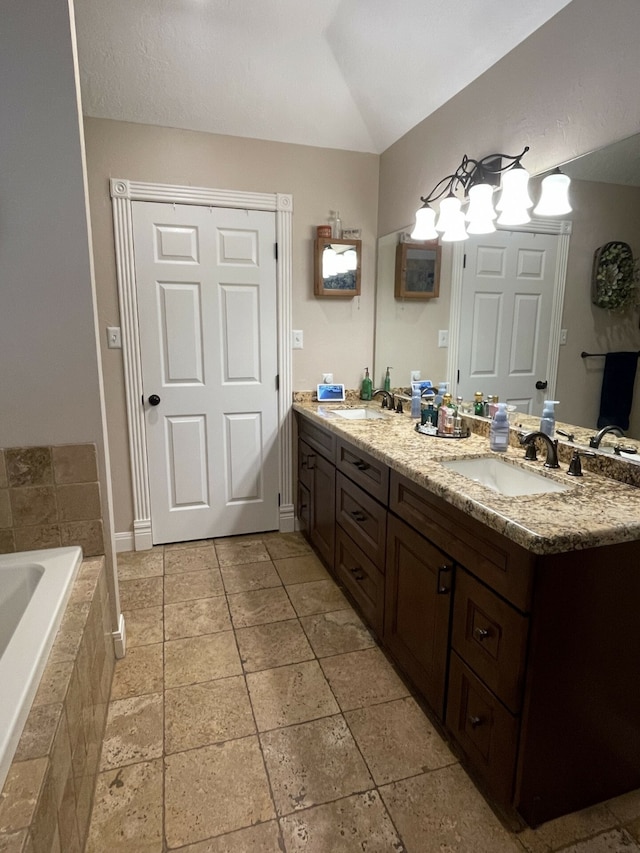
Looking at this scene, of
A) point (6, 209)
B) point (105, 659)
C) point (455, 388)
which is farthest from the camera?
point (455, 388)

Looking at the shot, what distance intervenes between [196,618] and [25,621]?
41.6 inches

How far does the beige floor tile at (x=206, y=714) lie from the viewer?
156 cm

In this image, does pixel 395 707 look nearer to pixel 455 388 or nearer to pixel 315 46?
pixel 455 388

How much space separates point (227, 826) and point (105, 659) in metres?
0.69

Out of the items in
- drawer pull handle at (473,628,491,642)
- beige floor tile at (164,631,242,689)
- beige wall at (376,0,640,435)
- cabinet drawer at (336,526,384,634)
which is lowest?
beige floor tile at (164,631,242,689)

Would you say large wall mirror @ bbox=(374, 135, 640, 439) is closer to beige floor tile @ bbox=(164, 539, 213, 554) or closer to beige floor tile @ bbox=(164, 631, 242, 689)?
beige floor tile @ bbox=(164, 631, 242, 689)

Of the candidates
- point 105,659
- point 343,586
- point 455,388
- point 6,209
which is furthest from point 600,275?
point 105,659

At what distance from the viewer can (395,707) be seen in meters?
1.68

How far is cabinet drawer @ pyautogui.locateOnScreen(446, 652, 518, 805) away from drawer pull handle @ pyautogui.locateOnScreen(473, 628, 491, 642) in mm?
129

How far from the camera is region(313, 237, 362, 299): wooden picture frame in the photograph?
2.88 metres

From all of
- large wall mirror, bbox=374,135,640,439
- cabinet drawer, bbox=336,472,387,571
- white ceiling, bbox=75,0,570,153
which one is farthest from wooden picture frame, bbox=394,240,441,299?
cabinet drawer, bbox=336,472,387,571

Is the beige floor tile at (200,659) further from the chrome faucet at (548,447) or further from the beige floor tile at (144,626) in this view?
the chrome faucet at (548,447)

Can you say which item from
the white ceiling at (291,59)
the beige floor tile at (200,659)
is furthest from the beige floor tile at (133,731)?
the white ceiling at (291,59)

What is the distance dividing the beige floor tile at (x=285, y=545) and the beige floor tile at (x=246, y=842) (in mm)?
1571
